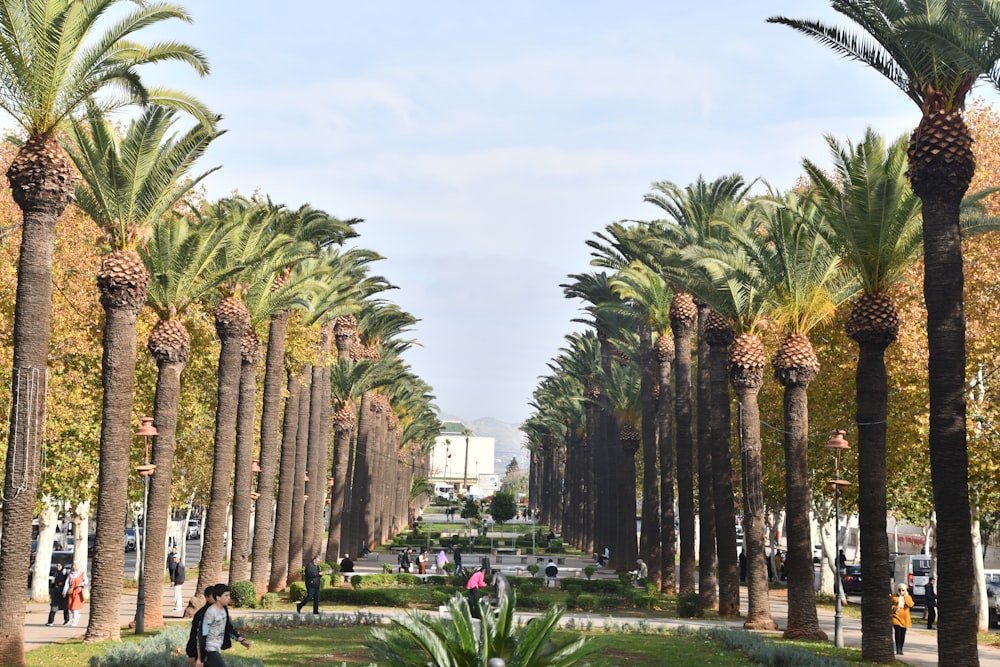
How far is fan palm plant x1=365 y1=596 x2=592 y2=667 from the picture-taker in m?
12.1

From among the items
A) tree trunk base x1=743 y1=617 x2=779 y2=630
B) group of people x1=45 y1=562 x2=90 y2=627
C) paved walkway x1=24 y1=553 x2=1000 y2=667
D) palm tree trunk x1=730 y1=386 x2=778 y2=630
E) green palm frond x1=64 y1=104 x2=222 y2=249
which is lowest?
paved walkway x1=24 y1=553 x2=1000 y2=667

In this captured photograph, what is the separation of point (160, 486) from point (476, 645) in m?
17.2

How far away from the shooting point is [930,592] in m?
34.2

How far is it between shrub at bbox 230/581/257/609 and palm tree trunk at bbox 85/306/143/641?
946 centimetres

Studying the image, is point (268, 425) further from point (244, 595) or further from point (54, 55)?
point (54, 55)

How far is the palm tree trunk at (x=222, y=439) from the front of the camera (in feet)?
103

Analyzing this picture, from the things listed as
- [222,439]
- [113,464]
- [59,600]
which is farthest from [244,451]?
[113,464]

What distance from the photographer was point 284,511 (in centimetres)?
3972

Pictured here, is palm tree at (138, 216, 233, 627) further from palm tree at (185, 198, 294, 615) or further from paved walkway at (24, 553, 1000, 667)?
palm tree at (185, 198, 294, 615)

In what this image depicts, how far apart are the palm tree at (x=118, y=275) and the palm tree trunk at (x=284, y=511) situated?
48.4 ft

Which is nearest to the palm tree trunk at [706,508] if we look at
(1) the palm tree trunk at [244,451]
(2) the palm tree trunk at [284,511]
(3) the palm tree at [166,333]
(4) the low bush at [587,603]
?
(4) the low bush at [587,603]

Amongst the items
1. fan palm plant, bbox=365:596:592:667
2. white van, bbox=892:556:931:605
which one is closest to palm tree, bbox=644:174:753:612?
white van, bbox=892:556:931:605

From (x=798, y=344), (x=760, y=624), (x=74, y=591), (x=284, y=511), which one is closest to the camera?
(x=74, y=591)

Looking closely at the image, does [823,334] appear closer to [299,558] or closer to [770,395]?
[770,395]
